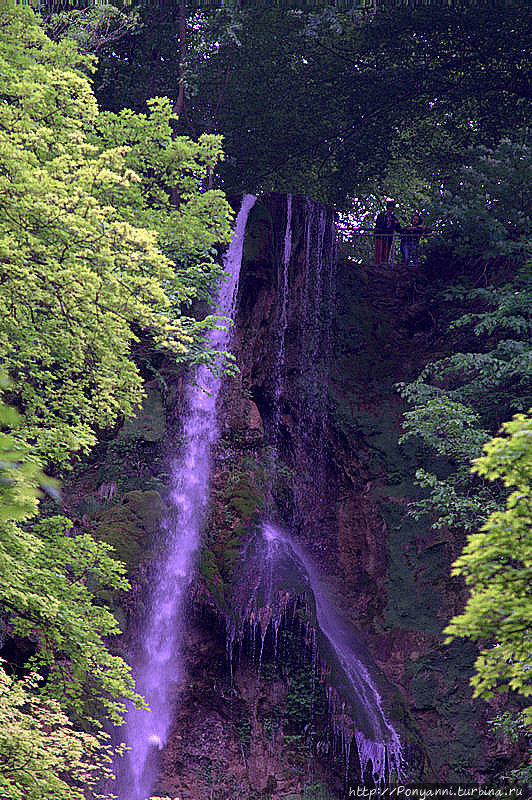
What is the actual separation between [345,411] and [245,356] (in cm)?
287

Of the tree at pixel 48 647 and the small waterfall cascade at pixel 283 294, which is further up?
the small waterfall cascade at pixel 283 294

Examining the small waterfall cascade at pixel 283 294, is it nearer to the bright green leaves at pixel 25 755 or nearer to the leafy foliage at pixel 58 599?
the leafy foliage at pixel 58 599

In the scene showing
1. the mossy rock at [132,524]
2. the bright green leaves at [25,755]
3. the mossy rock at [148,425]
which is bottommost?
the bright green leaves at [25,755]

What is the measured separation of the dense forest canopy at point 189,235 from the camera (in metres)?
7.07

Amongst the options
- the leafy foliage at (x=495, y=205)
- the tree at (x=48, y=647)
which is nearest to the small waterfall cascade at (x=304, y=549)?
the tree at (x=48, y=647)

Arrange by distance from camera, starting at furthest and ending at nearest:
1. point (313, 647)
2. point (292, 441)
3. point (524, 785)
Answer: point (292, 441) → point (313, 647) → point (524, 785)

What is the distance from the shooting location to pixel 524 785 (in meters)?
11.2

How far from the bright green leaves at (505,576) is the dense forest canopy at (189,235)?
0.06ft

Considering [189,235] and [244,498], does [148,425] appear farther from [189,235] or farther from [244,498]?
[189,235]

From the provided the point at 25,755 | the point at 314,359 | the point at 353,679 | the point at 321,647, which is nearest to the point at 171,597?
the point at 321,647

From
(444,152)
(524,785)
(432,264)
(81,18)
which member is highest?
(444,152)

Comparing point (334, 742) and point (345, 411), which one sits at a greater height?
point (345, 411)

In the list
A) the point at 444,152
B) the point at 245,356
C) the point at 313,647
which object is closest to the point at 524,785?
the point at 313,647

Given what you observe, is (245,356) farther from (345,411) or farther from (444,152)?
(444,152)
